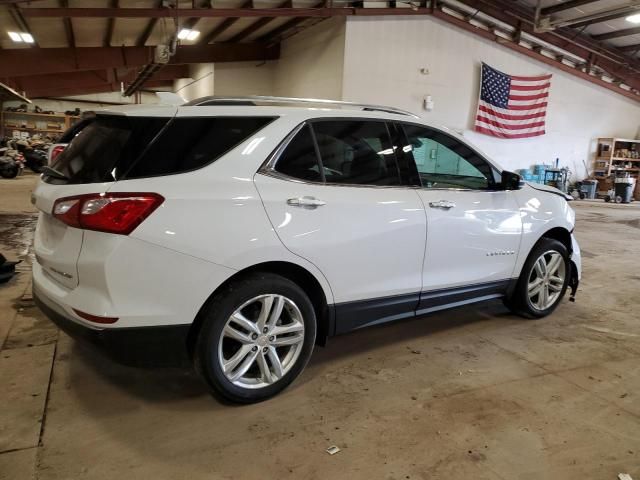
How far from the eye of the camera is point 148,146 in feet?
7.23

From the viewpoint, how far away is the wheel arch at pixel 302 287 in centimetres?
231

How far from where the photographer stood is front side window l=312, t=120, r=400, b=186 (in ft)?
8.85

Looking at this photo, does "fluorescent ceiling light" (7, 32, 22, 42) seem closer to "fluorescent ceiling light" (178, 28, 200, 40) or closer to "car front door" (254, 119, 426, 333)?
"fluorescent ceiling light" (178, 28, 200, 40)

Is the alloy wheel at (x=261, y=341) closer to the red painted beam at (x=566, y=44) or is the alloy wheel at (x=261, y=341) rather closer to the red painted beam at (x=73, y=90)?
the red painted beam at (x=566, y=44)

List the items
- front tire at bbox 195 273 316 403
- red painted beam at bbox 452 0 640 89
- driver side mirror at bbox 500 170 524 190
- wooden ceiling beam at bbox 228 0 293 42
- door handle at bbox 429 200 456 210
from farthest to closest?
1. red painted beam at bbox 452 0 640 89
2. wooden ceiling beam at bbox 228 0 293 42
3. driver side mirror at bbox 500 170 524 190
4. door handle at bbox 429 200 456 210
5. front tire at bbox 195 273 316 403

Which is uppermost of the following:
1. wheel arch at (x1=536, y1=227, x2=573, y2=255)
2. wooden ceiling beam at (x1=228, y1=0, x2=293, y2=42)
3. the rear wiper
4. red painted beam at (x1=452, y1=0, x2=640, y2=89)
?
red painted beam at (x1=452, y1=0, x2=640, y2=89)

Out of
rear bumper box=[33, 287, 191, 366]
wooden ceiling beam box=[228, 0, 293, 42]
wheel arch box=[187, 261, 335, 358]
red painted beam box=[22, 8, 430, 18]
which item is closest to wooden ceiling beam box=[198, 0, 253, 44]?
red painted beam box=[22, 8, 430, 18]

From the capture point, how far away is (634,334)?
3801mm

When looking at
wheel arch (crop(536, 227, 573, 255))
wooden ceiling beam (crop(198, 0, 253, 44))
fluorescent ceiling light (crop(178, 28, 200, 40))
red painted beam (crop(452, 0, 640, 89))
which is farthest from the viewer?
red painted beam (crop(452, 0, 640, 89))

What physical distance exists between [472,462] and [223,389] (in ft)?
3.89

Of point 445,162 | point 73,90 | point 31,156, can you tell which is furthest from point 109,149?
point 73,90

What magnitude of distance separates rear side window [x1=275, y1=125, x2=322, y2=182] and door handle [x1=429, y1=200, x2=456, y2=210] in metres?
0.82

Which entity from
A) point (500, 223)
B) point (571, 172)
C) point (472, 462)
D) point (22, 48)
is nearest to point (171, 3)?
point (22, 48)

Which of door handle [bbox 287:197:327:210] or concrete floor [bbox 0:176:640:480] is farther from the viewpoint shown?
door handle [bbox 287:197:327:210]
